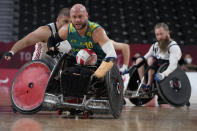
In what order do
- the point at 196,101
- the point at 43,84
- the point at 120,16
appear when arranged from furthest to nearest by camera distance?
the point at 120,16 → the point at 196,101 → the point at 43,84

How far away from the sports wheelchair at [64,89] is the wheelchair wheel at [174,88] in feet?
4.63

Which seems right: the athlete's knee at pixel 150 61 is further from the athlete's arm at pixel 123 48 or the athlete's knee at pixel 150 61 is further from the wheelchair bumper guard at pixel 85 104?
the wheelchair bumper guard at pixel 85 104

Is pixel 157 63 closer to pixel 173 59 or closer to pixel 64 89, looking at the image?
pixel 173 59

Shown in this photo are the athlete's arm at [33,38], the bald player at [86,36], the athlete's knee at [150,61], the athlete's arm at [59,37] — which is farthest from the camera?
the athlete's knee at [150,61]

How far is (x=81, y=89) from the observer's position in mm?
3979

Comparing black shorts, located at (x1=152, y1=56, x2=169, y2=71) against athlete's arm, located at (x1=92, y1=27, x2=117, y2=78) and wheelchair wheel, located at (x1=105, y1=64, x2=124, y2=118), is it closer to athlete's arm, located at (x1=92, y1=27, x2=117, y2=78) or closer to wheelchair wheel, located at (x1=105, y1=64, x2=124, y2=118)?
wheelchair wheel, located at (x1=105, y1=64, x2=124, y2=118)

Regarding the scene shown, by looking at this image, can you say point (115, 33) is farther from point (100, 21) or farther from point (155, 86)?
point (155, 86)

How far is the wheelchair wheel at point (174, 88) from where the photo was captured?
18.4 ft

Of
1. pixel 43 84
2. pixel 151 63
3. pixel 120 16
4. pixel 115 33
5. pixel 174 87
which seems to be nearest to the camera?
pixel 43 84

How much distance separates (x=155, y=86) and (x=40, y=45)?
6.50 feet

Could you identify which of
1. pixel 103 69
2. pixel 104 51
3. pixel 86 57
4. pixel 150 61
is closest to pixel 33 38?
pixel 86 57

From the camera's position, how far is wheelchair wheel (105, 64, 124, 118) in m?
3.95

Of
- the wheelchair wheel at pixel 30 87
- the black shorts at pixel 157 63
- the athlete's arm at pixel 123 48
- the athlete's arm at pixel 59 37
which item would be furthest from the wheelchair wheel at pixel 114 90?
the black shorts at pixel 157 63

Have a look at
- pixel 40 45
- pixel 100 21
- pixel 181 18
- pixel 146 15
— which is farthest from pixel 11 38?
pixel 40 45
